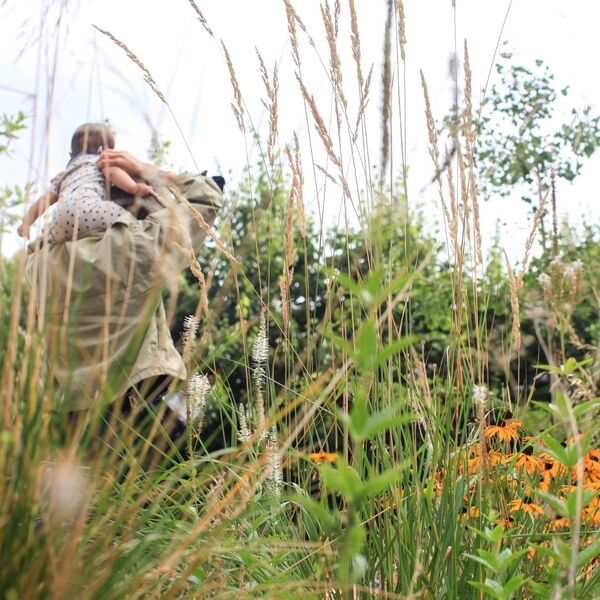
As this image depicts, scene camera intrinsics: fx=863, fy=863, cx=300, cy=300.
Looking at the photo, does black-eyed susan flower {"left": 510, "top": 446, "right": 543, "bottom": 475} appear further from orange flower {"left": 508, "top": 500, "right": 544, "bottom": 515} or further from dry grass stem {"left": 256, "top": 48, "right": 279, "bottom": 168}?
dry grass stem {"left": 256, "top": 48, "right": 279, "bottom": 168}

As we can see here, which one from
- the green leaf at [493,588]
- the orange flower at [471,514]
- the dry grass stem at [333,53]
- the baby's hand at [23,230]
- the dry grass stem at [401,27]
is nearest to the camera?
the green leaf at [493,588]

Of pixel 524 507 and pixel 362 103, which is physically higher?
pixel 362 103

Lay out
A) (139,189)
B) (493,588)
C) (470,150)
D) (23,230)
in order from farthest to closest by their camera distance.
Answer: (139,189)
(470,150)
(23,230)
(493,588)

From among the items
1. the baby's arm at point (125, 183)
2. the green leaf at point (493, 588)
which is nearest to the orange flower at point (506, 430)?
the green leaf at point (493, 588)

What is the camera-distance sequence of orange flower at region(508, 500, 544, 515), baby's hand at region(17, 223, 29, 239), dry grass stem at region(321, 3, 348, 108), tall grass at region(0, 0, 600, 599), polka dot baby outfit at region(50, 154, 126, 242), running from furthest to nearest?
polka dot baby outfit at region(50, 154, 126, 242) → dry grass stem at region(321, 3, 348, 108) → orange flower at region(508, 500, 544, 515) → baby's hand at region(17, 223, 29, 239) → tall grass at region(0, 0, 600, 599)

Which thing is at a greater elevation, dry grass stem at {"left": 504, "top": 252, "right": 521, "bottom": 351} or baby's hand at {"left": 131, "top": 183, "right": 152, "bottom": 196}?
baby's hand at {"left": 131, "top": 183, "right": 152, "bottom": 196}

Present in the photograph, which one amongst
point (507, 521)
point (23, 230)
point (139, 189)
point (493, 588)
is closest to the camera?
point (493, 588)

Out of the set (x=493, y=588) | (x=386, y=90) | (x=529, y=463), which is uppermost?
(x=386, y=90)

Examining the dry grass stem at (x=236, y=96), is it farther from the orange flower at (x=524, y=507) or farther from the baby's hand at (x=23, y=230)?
the orange flower at (x=524, y=507)

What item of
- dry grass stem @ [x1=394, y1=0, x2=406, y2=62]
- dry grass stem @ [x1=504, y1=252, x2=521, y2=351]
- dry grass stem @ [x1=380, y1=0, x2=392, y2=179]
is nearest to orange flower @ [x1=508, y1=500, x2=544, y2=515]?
dry grass stem @ [x1=504, y1=252, x2=521, y2=351]

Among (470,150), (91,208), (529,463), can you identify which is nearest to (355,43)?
(470,150)

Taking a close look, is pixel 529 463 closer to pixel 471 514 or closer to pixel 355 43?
pixel 471 514

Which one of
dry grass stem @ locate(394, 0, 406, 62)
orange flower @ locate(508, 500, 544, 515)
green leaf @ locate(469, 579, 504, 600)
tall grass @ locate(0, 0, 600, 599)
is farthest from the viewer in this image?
dry grass stem @ locate(394, 0, 406, 62)

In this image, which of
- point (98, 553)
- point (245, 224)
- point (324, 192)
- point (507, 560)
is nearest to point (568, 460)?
point (507, 560)
